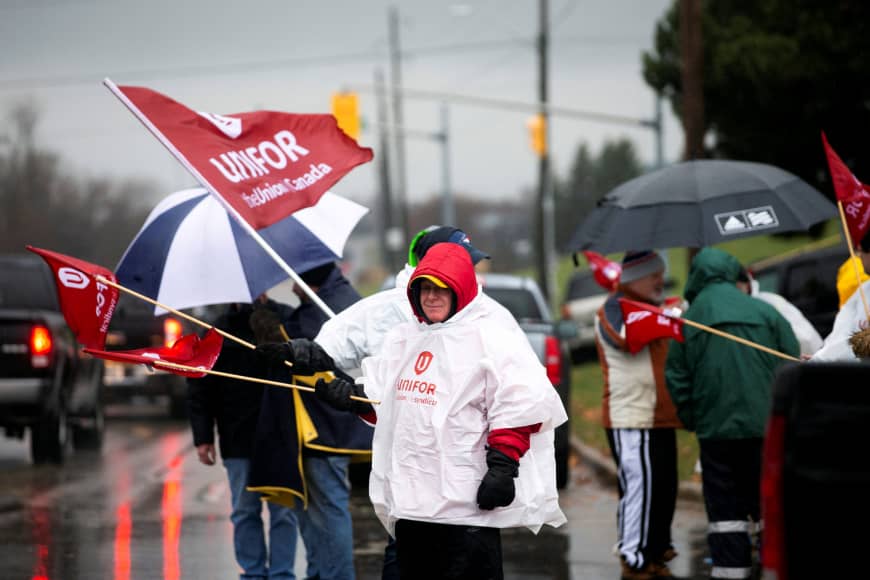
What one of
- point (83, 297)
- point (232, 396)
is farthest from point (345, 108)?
point (83, 297)

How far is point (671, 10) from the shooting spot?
24625 millimetres

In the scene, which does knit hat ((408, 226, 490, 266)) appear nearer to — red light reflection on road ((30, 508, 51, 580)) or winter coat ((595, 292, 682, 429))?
winter coat ((595, 292, 682, 429))

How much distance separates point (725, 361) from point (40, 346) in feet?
26.3

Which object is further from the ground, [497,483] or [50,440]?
[497,483]

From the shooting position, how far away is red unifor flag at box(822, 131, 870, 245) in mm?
6941

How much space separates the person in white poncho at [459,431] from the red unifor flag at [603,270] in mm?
4456

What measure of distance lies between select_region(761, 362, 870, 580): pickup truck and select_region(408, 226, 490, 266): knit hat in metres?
2.14

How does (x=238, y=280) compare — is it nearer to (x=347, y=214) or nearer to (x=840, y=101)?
(x=347, y=214)

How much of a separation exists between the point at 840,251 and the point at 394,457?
1091 cm

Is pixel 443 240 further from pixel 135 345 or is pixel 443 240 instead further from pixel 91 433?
pixel 135 345

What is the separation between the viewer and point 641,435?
8258mm

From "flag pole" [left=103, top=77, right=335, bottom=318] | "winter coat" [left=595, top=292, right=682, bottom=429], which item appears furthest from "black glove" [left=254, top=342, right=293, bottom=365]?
"winter coat" [left=595, top=292, right=682, bottom=429]

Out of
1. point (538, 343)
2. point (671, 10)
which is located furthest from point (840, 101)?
point (538, 343)

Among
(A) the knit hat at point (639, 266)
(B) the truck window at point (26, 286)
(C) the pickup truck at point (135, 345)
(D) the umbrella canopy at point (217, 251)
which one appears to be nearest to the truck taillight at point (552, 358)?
(A) the knit hat at point (639, 266)
